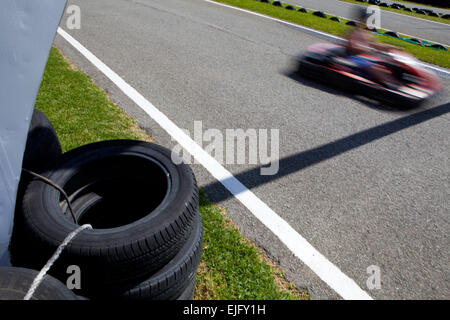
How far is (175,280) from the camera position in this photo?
6.36 feet

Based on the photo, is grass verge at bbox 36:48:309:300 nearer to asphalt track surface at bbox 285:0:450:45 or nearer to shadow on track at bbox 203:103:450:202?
shadow on track at bbox 203:103:450:202

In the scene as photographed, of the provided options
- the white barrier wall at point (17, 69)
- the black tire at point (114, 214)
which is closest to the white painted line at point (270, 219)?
the black tire at point (114, 214)

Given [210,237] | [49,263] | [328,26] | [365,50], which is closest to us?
[49,263]

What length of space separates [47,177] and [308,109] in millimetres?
3876

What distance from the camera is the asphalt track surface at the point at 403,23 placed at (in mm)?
11490

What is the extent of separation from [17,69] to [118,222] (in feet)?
4.42

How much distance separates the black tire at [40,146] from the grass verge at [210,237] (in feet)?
3.62

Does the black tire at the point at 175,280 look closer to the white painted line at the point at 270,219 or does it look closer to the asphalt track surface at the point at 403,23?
the white painted line at the point at 270,219
